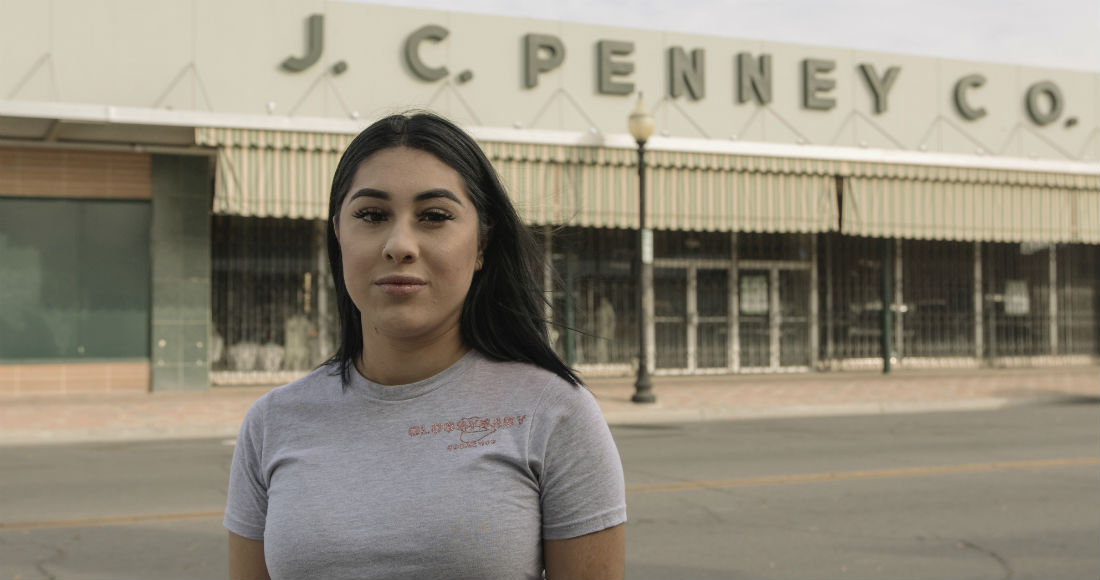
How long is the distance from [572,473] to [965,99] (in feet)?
66.2

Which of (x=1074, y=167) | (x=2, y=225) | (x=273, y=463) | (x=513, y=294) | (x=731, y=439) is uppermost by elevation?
(x=1074, y=167)

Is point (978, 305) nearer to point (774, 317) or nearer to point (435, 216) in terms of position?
point (774, 317)

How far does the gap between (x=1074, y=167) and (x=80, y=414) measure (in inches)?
675

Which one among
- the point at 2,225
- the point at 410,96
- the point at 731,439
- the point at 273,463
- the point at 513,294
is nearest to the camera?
the point at 273,463

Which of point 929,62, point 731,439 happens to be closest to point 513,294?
point 731,439

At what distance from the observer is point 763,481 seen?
28.2ft

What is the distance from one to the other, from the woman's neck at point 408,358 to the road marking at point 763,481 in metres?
5.80

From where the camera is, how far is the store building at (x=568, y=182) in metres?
15.4

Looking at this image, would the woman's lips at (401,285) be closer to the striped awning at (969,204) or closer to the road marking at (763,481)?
the road marking at (763,481)

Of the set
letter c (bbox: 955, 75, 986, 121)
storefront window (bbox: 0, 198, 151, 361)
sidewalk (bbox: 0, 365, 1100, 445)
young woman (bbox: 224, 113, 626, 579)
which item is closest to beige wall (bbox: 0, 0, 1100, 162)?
letter c (bbox: 955, 75, 986, 121)

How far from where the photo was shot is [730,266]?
20344mm

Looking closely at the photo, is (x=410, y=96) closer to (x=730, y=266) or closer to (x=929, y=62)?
(x=730, y=266)

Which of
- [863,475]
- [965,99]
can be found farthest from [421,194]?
[965,99]

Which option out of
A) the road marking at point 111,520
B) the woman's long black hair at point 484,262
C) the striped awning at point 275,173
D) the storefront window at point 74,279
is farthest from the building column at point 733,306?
the woman's long black hair at point 484,262
